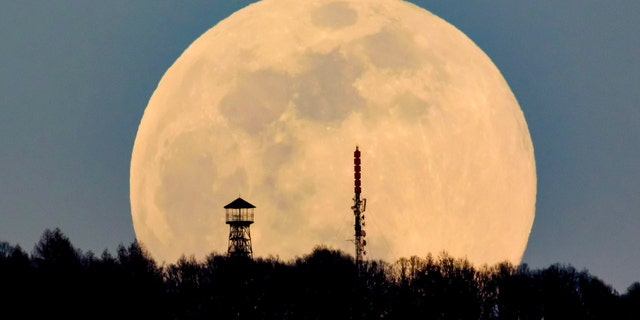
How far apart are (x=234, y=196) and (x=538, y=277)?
1067 inches

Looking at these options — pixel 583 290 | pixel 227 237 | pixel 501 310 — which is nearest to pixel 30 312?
pixel 227 237

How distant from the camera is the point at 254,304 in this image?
148750 millimetres

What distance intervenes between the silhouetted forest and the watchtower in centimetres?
154

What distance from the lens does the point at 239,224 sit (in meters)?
160

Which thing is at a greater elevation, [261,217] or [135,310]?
[261,217]

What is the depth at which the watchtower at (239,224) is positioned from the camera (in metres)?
158

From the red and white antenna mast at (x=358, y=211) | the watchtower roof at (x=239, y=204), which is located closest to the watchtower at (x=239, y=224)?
the watchtower roof at (x=239, y=204)

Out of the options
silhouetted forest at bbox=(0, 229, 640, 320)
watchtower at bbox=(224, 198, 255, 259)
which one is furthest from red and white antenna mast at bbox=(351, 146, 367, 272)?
watchtower at bbox=(224, 198, 255, 259)

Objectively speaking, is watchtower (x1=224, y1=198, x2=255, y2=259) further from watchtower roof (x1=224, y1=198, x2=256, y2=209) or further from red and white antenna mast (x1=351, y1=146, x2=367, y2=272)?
red and white antenna mast (x1=351, y1=146, x2=367, y2=272)

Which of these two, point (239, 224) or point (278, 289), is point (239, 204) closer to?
point (239, 224)

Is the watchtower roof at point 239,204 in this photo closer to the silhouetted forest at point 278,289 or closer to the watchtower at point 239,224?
the watchtower at point 239,224

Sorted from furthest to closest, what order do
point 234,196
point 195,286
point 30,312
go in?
point 234,196, point 195,286, point 30,312

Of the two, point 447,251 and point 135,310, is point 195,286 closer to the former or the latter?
point 135,310

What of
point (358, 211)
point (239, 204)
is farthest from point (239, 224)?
point (358, 211)
